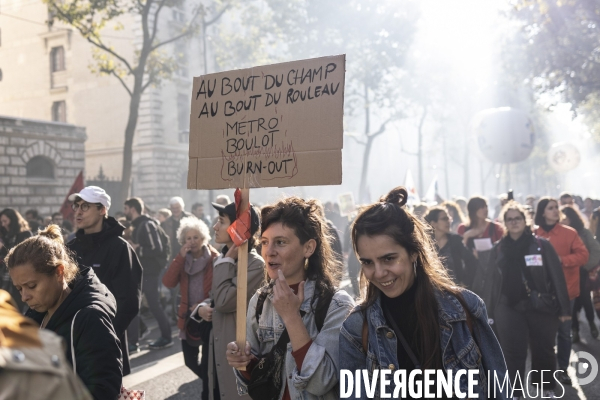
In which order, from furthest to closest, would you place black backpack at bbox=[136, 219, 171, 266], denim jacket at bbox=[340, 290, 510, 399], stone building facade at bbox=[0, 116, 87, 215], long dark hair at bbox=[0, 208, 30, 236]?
stone building facade at bbox=[0, 116, 87, 215] < black backpack at bbox=[136, 219, 171, 266] < long dark hair at bbox=[0, 208, 30, 236] < denim jacket at bbox=[340, 290, 510, 399]

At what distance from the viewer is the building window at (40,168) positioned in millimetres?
22125

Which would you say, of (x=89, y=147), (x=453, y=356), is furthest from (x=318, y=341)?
(x=89, y=147)

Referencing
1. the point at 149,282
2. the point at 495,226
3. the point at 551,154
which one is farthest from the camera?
the point at 551,154

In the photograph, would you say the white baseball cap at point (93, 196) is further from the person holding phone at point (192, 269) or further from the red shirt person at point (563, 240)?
the red shirt person at point (563, 240)

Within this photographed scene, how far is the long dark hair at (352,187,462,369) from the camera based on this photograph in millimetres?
2410

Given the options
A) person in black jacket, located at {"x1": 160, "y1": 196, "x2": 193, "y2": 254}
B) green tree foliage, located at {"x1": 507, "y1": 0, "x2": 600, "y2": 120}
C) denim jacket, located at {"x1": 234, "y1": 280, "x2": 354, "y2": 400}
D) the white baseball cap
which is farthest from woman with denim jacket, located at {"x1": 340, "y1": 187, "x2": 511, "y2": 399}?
green tree foliage, located at {"x1": 507, "y1": 0, "x2": 600, "y2": 120}

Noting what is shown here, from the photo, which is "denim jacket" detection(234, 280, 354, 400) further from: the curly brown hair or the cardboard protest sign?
the curly brown hair

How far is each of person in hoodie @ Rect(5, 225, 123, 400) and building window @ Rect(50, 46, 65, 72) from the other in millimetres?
31895

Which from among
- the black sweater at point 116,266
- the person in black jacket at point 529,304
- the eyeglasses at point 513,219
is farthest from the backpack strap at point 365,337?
the eyeglasses at point 513,219

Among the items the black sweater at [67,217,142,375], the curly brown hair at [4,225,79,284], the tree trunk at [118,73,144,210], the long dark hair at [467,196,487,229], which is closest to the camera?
the curly brown hair at [4,225,79,284]

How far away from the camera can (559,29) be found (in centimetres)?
1747

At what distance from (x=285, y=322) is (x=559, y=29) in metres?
17.2

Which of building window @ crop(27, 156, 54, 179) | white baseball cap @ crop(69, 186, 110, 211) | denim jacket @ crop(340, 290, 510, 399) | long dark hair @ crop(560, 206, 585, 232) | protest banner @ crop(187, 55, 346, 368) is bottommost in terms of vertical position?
denim jacket @ crop(340, 290, 510, 399)

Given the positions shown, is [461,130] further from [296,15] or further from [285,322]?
[285,322]
